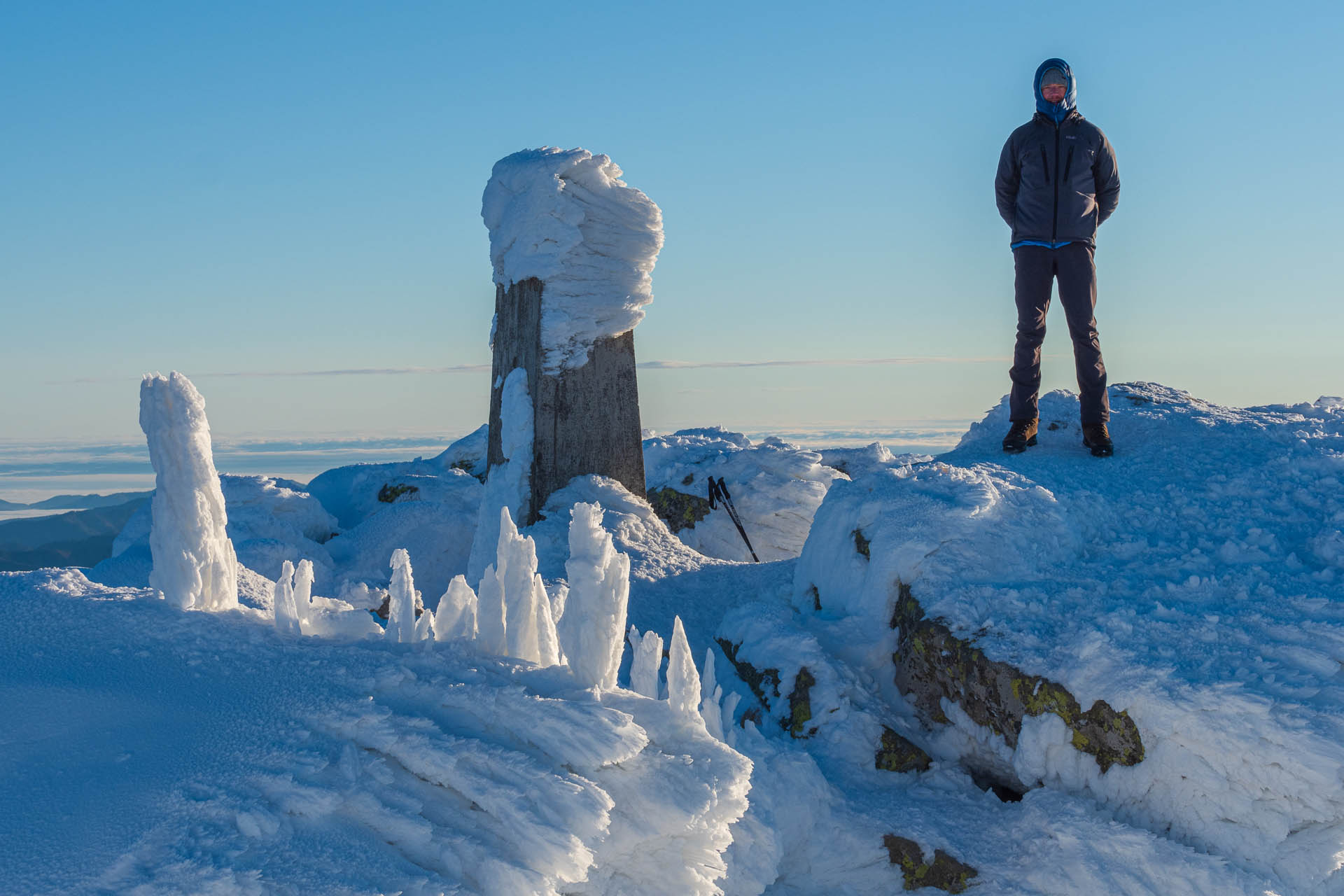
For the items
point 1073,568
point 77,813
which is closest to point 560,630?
point 77,813

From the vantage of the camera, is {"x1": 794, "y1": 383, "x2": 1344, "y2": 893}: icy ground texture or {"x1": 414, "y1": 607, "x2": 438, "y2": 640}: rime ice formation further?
{"x1": 794, "y1": 383, "x2": 1344, "y2": 893}: icy ground texture

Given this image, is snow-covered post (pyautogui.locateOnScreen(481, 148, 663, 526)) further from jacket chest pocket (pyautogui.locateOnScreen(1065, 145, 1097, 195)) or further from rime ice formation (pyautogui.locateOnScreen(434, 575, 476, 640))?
rime ice formation (pyautogui.locateOnScreen(434, 575, 476, 640))

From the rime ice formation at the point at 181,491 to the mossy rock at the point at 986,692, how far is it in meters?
3.09

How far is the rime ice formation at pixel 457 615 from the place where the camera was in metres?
3.55

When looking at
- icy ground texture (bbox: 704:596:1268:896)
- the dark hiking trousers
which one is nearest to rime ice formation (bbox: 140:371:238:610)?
icy ground texture (bbox: 704:596:1268:896)

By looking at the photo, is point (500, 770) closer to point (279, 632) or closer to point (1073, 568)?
point (279, 632)

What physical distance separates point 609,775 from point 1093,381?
202 inches

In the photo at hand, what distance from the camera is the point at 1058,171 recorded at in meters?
6.67

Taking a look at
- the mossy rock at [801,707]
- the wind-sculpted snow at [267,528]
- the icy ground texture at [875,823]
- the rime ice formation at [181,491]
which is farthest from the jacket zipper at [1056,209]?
the wind-sculpted snow at [267,528]

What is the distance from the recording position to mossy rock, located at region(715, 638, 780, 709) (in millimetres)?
5113

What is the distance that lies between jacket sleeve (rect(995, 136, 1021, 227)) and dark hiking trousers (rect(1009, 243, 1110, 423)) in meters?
0.28

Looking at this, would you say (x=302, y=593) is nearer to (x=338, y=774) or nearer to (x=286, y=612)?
(x=286, y=612)

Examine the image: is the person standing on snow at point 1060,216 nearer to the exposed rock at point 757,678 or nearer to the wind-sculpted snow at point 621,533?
the wind-sculpted snow at point 621,533

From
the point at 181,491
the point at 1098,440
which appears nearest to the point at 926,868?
the point at 181,491
